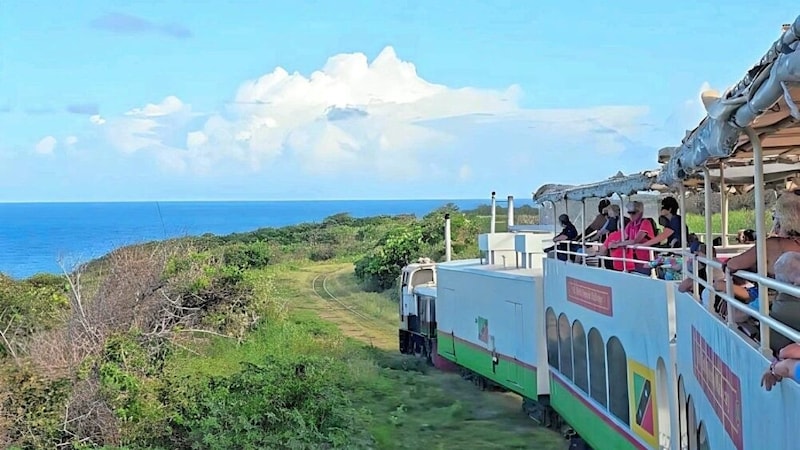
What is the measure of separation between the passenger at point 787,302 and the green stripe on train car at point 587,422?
5.23 m

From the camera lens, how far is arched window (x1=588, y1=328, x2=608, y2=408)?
10.6m

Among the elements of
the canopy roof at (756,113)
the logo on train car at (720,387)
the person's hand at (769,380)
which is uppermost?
the canopy roof at (756,113)

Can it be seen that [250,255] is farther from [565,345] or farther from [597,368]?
[597,368]

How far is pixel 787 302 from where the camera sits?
13.6ft

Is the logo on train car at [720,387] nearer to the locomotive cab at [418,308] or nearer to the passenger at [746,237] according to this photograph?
the passenger at [746,237]

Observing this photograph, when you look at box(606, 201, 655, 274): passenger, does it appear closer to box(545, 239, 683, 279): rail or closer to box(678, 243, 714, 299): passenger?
box(545, 239, 683, 279): rail

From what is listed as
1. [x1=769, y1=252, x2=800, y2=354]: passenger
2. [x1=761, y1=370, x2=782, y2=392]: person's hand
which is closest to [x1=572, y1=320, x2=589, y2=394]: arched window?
[x1=769, y1=252, x2=800, y2=354]: passenger

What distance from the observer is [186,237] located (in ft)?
76.9

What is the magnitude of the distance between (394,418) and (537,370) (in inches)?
117

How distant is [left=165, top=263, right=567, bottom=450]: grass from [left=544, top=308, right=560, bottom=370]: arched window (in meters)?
1.27

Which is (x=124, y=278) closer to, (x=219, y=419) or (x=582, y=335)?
(x=219, y=419)

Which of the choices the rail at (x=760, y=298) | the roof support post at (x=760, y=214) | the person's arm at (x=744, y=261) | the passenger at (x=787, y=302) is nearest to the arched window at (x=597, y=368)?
the rail at (x=760, y=298)

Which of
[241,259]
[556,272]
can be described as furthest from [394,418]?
[241,259]

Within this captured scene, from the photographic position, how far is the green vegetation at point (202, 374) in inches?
524
